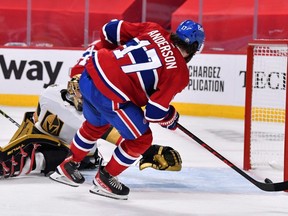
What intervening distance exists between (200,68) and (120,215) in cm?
454

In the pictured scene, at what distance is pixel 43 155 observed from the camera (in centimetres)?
359

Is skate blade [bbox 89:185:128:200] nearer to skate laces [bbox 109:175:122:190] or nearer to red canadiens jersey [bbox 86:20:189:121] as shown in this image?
→ skate laces [bbox 109:175:122:190]

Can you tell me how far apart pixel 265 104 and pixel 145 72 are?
3.00 meters

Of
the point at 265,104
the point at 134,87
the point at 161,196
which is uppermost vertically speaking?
the point at 134,87

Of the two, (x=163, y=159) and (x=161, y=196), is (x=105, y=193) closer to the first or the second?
(x=161, y=196)

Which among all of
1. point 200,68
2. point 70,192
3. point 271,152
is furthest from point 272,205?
point 200,68

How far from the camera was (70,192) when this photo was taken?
330 cm

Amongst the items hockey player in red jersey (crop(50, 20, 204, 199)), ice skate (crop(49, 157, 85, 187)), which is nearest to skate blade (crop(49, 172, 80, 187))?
ice skate (crop(49, 157, 85, 187))

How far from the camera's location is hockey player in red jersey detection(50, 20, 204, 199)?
299 cm

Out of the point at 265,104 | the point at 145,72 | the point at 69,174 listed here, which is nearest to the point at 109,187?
the point at 69,174

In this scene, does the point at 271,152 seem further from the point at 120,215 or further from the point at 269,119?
the point at 120,215

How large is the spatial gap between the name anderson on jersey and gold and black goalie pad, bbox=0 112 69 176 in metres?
0.89

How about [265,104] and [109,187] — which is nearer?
[109,187]

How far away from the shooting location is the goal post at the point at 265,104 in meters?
4.21
